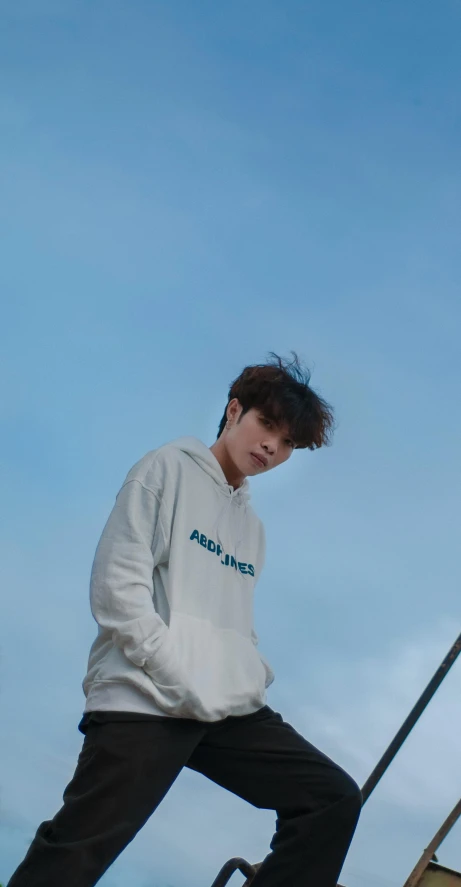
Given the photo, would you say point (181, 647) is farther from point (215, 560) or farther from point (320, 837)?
point (320, 837)

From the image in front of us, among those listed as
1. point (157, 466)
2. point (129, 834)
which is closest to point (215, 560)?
point (157, 466)

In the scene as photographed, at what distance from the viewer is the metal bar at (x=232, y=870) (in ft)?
8.70

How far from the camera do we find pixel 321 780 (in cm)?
258

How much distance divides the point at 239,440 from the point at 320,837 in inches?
45.6

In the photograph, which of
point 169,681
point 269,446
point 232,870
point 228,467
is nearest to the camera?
point 169,681

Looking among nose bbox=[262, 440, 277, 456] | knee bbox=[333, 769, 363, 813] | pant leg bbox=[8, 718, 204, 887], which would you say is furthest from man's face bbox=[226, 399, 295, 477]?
knee bbox=[333, 769, 363, 813]

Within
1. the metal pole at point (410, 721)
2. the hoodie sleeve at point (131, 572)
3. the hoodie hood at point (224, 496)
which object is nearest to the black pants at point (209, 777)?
the hoodie sleeve at point (131, 572)

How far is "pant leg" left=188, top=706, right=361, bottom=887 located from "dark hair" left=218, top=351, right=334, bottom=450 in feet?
2.83

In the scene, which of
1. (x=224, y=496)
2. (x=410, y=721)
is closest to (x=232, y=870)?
(x=410, y=721)

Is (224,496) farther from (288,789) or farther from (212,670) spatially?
(288,789)

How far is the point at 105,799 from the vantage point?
2.30 m

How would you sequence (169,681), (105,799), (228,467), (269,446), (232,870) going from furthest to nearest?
1. (228,467)
2. (269,446)
3. (232,870)
4. (169,681)
5. (105,799)

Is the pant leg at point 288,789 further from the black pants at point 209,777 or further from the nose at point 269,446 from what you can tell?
the nose at point 269,446

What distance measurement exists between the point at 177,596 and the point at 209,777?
566mm
